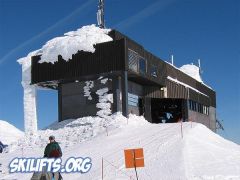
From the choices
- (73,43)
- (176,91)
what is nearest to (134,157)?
(73,43)

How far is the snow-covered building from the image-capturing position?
31422mm

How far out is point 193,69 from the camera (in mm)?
67312

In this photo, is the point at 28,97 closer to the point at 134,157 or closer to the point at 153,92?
the point at 153,92

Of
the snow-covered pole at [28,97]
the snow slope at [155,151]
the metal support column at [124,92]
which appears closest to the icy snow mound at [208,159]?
the snow slope at [155,151]

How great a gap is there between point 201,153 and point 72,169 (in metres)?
5.26

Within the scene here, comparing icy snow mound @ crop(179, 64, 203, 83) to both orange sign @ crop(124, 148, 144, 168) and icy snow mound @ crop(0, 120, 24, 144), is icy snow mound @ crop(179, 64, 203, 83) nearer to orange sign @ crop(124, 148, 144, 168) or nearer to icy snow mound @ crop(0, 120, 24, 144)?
icy snow mound @ crop(0, 120, 24, 144)

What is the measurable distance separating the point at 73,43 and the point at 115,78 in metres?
4.23

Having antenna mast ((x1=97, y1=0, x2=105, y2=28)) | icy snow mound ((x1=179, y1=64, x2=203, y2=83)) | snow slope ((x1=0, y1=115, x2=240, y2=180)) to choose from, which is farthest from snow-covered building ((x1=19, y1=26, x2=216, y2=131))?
icy snow mound ((x1=179, y1=64, x2=203, y2=83))

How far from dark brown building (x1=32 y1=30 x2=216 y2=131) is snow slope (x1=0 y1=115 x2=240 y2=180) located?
3.26 m

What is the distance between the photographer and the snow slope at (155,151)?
49.2 ft

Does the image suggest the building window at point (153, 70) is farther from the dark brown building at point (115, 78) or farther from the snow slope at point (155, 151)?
the snow slope at point (155, 151)

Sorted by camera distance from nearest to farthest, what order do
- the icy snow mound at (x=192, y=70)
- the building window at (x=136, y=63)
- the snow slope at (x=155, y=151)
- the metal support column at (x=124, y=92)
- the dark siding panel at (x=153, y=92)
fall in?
the snow slope at (x=155, y=151), the metal support column at (x=124, y=92), the building window at (x=136, y=63), the dark siding panel at (x=153, y=92), the icy snow mound at (x=192, y=70)

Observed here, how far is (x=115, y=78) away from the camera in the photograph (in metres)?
32.1

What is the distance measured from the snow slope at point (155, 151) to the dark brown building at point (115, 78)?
326cm
